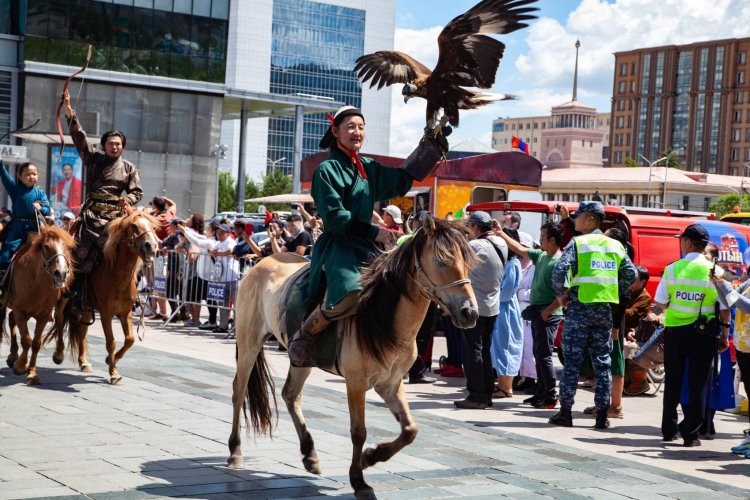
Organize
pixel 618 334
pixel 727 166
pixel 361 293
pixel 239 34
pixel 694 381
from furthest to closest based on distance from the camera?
pixel 727 166, pixel 239 34, pixel 618 334, pixel 694 381, pixel 361 293

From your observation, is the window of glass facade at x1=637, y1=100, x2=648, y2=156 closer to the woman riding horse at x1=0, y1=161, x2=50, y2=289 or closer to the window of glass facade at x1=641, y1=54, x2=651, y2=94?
the window of glass facade at x1=641, y1=54, x2=651, y2=94

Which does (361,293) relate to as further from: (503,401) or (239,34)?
(239,34)

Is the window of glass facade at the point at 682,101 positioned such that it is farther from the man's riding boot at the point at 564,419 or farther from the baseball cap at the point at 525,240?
the man's riding boot at the point at 564,419

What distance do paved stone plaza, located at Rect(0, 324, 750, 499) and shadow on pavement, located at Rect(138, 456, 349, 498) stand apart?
0.04 feet

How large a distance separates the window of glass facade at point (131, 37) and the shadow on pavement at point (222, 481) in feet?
150

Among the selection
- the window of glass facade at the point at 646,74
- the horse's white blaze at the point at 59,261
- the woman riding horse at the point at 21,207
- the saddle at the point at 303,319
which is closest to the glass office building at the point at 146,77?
the woman riding horse at the point at 21,207

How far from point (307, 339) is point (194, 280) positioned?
12.3 m

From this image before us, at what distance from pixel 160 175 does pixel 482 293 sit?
42731mm

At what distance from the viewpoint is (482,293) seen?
11656mm

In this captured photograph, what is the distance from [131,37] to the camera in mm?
51594

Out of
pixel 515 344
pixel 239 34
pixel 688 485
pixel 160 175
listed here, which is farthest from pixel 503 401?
pixel 239 34

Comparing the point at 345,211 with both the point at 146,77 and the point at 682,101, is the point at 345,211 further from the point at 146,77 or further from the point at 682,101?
the point at 682,101

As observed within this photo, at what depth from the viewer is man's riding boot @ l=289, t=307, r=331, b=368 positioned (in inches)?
269

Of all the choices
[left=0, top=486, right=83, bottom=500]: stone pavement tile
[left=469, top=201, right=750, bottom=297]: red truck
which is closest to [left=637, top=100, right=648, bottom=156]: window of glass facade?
[left=469, top=201, right=750, bottom=297]: red truck
